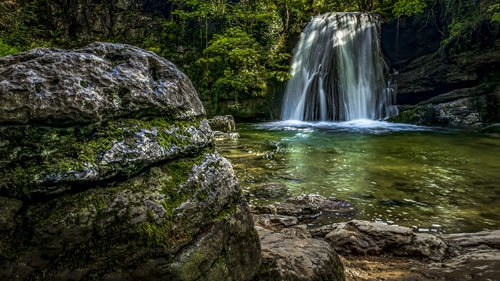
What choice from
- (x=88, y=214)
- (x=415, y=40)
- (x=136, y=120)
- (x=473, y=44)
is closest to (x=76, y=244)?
(x=88, y=214)

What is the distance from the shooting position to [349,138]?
10.3 m

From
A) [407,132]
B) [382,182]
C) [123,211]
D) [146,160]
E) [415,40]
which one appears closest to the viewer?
[123,211]

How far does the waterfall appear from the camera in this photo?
50.5ft

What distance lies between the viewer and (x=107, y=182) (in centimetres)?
132

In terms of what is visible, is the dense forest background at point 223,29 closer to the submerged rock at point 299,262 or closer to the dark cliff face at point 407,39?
the dark cliff face at point 407,39

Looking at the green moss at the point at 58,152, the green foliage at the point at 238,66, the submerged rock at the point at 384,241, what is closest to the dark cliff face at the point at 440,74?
the green foliage at the point at 238,66

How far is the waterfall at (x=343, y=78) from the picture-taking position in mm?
15391

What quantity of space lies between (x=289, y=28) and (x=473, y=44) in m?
10.2

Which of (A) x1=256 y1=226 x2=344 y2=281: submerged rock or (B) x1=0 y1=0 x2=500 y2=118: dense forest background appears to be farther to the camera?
(B) x1=0 y1=0 x2=500 y2=118: dense forest background

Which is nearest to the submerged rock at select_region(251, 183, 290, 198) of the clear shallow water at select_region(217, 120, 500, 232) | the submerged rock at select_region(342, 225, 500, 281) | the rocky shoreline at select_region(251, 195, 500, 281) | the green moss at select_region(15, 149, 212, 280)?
the clear shallow water at select_region(217, 120, 500, 232)

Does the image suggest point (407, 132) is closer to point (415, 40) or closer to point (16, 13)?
point (415, 40)

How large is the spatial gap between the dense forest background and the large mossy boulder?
1376 centimetres

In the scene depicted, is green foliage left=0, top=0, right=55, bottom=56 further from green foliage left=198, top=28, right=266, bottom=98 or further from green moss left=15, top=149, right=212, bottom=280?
green moss left=15, top=149, right=212, bottom=280

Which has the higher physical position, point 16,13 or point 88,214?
point 16,13
